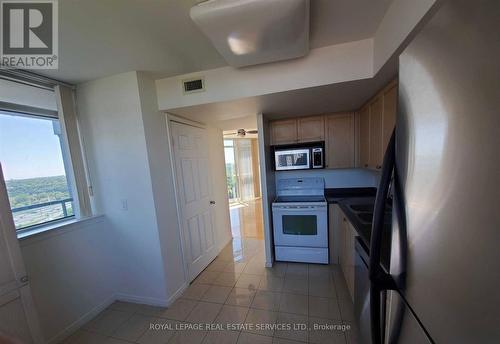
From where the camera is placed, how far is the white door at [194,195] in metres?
2.40

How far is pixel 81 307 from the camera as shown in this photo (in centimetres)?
190

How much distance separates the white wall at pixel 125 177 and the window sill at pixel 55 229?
Answer: 0.52ft

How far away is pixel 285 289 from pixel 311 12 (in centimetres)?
256

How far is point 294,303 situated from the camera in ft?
6.49

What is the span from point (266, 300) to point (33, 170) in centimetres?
259

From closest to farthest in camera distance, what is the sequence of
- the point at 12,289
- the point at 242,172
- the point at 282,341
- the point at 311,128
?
the point at 12,289 < the point at 282,341 < the point at 311,128 < the point at 242,172

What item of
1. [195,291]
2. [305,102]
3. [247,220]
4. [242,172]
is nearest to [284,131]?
[305,102]

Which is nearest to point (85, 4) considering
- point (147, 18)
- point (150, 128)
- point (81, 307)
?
point (147, 18)

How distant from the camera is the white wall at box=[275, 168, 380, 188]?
2.87 metres

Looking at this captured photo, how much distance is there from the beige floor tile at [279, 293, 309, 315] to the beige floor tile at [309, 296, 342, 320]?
6cm

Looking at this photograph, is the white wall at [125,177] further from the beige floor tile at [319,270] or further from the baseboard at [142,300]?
→ the beige floor tile at [319,270]

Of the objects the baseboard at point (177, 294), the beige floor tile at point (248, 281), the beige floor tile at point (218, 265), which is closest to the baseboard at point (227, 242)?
the beige floor tile at point (218, 265)

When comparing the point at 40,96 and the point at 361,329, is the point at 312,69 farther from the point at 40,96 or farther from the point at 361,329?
the point at 40,96

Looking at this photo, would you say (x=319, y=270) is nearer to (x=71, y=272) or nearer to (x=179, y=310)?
(x=179, y=310)
